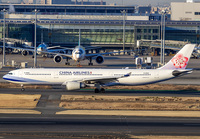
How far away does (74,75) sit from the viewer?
5703 centimetres

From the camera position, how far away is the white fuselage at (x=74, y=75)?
56.7 m

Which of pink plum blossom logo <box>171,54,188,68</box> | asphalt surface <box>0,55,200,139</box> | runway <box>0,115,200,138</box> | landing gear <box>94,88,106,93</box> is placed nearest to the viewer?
asphalt surface <box>0,55,200,139</box>

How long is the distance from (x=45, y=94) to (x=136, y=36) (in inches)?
4181

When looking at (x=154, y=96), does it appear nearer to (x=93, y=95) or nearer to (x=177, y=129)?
(x=93, y=95)

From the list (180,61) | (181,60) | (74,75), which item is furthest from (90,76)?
(181,60)

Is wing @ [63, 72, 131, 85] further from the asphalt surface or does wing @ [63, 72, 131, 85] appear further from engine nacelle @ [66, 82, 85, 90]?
the asphalt surface

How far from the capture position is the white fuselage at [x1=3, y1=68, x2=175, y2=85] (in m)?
56.7

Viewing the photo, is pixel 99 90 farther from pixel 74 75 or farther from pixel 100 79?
pixel 74 75

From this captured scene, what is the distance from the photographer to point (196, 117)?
42438 mm

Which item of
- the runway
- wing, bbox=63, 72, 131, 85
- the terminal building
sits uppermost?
the terminal building

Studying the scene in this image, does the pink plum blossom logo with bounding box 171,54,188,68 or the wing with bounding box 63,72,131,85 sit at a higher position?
the pink plum blossom logo with bounding box 171,54,188,68

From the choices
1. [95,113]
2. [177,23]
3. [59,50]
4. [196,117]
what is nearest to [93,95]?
[95,113]

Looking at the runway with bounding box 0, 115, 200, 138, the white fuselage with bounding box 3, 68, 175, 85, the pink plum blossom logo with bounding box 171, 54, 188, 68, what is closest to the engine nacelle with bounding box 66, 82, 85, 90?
the white fuselage with bounding box 3, 68, 175, 85

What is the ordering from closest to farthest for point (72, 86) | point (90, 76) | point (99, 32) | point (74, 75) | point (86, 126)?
point (86, 126)
point (72, 86)
point (74, 75)
point (90, 76)
point (99, 32)
